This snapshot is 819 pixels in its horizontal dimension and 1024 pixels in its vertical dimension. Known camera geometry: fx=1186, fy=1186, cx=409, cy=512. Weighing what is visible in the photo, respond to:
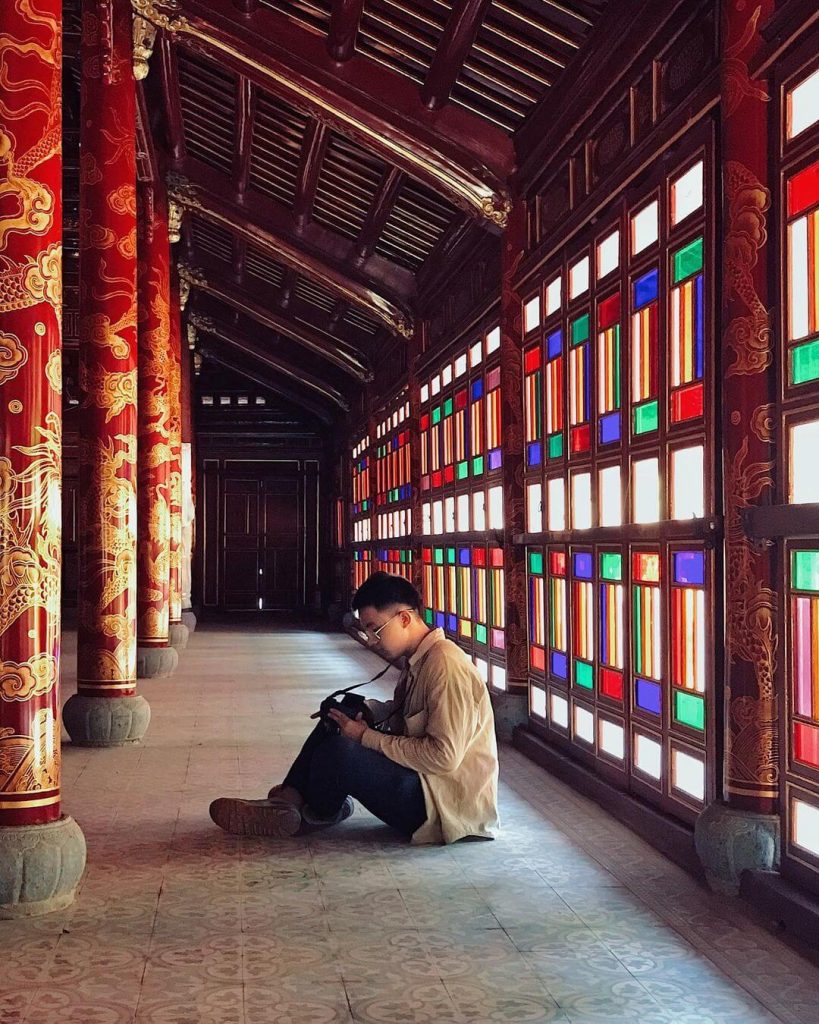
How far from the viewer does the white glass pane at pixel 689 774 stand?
14.2ft

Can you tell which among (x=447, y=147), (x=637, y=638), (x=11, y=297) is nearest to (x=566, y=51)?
(x=447, y=147)

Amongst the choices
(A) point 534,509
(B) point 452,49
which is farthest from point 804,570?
(B) point 452,49

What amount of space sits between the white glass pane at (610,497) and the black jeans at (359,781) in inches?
63.3

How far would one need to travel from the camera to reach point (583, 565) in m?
5.83

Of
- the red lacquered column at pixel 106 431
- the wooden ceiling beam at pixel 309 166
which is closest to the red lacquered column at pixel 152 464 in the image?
the wooden ceiling beam at pixel 309 166

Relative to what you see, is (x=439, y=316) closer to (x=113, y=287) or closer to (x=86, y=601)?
(x=113, y=287)

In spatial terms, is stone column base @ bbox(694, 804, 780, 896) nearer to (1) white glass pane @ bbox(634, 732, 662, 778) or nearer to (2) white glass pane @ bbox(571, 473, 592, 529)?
(1) white glass pane @ bbox(634, 732, 662, 778)

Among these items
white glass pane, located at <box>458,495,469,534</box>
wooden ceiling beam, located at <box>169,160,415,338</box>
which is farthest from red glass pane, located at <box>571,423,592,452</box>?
wooden ceiling beam, located at <box>169,160,415,338</box>

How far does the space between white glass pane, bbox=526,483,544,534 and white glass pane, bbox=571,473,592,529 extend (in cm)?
56

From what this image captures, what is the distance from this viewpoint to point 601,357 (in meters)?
5.46

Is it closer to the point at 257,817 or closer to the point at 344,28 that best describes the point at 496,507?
the point at 344,28

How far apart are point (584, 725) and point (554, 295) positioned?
226cm

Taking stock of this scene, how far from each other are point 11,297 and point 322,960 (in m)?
2.24

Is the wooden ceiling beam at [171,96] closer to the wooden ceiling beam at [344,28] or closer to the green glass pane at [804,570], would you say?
the wooden ceiling beam at [344,28]
